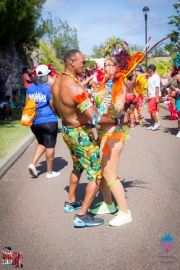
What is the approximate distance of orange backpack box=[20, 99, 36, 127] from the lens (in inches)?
233

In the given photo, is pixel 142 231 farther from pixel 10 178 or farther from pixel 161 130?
pixel 161 130

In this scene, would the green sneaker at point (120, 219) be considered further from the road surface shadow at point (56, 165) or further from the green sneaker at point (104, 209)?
the road surface shadow at point (56, 165)

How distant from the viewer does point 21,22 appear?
18750 mm

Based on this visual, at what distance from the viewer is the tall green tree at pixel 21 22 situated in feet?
49.6

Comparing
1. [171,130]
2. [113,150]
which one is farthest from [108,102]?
[171,130]

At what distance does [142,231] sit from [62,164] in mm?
3552

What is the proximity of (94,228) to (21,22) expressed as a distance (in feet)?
54.2

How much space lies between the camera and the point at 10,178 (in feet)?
20.9

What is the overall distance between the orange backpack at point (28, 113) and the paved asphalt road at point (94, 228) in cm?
103

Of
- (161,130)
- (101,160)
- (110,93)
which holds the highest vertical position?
(110,93)

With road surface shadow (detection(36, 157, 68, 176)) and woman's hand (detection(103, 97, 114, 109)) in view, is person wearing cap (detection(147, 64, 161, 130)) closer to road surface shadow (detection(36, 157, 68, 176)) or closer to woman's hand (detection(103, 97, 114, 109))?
road surface shadow (detection(36, 157, 68, 176))

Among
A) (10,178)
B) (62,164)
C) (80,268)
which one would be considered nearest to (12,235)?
(80,268)

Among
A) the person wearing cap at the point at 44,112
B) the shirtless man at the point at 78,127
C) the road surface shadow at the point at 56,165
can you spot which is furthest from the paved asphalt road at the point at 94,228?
the person wearing cap at the point at 44,112

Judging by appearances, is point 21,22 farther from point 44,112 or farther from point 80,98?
point 80,98
